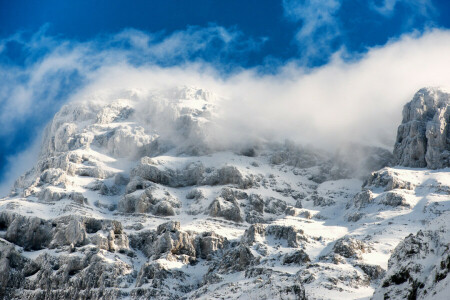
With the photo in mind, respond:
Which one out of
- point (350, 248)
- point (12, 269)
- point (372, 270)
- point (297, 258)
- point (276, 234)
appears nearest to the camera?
point (372, 270)

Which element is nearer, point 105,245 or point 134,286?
point 134,286

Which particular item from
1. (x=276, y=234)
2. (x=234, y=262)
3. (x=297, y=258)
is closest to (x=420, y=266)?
(x=297, y=258)

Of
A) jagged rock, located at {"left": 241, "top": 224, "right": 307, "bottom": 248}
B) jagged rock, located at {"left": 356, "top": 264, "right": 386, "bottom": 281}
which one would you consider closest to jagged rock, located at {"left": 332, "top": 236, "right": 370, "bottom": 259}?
jagged rock, located at {"left": 356, "top": 264, "right": 386, "bottom": 281}

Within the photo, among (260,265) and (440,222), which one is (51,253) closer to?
(260,265)

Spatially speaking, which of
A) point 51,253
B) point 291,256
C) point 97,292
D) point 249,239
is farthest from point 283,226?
point 51,253

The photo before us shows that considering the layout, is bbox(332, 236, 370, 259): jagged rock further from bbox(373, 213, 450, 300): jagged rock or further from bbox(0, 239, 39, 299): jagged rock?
bbox(0, 239, 39, 299): jagged rock

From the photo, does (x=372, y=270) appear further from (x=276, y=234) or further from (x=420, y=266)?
(x=420, y=266)

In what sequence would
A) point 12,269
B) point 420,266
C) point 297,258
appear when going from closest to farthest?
point 420,266, point 297,258, point 12,269

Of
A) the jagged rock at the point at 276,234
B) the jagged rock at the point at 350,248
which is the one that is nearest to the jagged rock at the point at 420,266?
the jagged rock at the point at 350,248

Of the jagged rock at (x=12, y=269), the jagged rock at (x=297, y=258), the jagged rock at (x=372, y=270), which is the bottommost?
the jagged rock at (x=372, y=270)

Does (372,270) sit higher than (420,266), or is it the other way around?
(420,266)

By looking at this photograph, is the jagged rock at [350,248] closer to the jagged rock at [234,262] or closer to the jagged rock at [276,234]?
the jagged rock at [276,234]

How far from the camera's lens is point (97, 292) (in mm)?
174125

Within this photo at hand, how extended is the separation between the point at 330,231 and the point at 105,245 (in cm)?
8338
